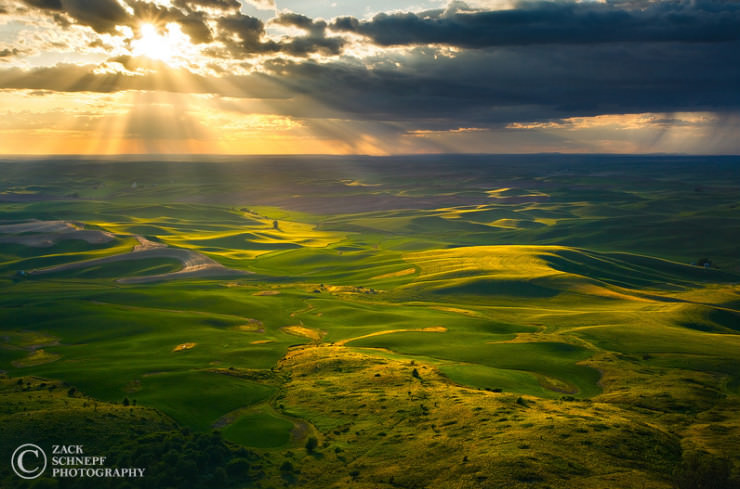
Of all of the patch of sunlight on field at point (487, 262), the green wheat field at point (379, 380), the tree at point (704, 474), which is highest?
the tree at point (704, 474)

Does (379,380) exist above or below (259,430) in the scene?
below

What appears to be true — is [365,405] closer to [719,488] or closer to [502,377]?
[502,377]

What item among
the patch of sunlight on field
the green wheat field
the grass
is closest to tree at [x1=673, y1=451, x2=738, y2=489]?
the green wheat field

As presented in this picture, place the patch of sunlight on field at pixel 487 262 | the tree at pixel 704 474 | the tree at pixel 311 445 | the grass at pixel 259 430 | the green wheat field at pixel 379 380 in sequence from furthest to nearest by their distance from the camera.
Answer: the patch of sunlight on field at pixel 487 262 → the grass at pixel 259 430 → the tree at pixel 311 445 → the green wheat field at pixel 379 380 → the tree at pixel 704 474

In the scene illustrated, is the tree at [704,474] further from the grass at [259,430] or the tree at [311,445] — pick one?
the grass at [259,430]

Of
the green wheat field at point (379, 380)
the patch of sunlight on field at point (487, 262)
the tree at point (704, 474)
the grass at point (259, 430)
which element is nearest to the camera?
the tree at point (704, 474)

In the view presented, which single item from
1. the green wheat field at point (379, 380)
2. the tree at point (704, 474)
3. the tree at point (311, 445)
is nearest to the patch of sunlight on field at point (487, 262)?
the green wheat field at point (379, 380)

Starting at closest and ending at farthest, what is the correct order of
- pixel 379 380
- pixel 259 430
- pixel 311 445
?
pixel 311 445 < pixel 259 430 < pixel 379 380

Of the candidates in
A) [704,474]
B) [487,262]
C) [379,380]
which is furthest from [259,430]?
[487,262]

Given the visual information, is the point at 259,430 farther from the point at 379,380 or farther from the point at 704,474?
the point at 704,474

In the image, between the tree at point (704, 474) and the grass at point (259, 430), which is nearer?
the tree at point (704, 474)

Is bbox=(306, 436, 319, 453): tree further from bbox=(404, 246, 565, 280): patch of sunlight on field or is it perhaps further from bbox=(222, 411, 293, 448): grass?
bbox=(404, 246, 565, 280): patch of sunlight on field
